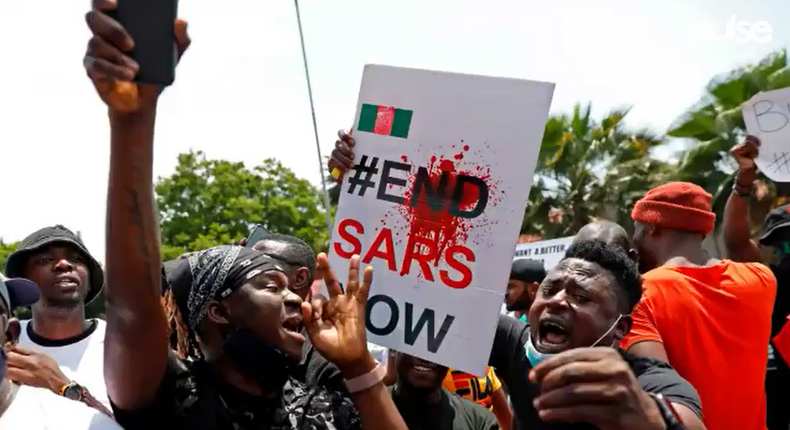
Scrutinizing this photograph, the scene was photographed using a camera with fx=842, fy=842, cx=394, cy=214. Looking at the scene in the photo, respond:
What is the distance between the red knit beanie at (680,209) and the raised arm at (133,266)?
7.76ft

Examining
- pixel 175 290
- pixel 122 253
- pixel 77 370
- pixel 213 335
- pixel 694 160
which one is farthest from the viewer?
pixel 694 160

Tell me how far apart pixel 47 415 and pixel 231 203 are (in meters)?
32.5

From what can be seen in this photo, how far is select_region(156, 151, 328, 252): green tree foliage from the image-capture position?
1325 inches

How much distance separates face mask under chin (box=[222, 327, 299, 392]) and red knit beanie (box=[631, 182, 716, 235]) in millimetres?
1933

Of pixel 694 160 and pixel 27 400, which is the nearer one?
pixel 27 400

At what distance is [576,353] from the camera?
1658 millimetres

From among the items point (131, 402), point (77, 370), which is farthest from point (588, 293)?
point (77, 370)

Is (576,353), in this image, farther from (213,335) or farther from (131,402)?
(213,335)

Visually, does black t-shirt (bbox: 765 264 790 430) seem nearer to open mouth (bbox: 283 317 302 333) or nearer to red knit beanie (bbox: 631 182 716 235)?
red knit beanie (bbox: 631 182 716 235)

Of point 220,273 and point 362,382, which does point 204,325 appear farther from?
point 362,382

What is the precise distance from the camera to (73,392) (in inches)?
118

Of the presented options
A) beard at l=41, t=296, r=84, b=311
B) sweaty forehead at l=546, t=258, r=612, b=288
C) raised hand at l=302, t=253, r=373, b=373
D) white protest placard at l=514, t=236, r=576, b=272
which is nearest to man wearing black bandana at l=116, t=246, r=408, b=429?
raised hand at l=302, t=253, r=373, b=373

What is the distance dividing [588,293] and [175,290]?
5.44 ft

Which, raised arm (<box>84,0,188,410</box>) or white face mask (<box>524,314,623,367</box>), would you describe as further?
Result: white face mask (<box>524,314,623,367</box>)
